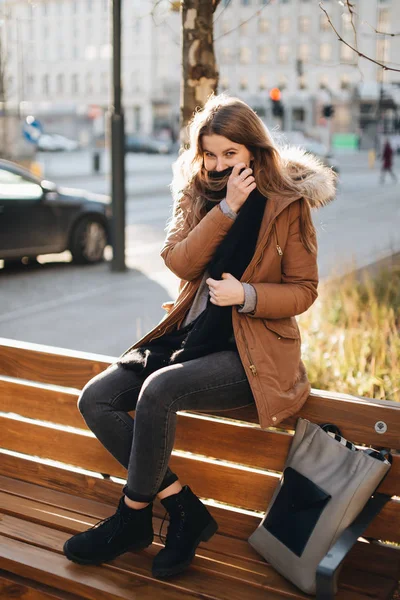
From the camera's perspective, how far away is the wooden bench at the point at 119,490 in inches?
97.7

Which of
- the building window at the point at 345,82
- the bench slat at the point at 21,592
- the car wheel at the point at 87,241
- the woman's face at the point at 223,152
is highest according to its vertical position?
the building window at the point at 345,82

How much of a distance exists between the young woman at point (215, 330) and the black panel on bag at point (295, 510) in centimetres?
21

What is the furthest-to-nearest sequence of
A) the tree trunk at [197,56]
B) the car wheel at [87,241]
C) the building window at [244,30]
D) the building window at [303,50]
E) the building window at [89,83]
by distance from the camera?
the building window at [89,83], the building window at [303,50], the building window at [244,30], the car wheel at [87,241], the tree trunk at [197,56]

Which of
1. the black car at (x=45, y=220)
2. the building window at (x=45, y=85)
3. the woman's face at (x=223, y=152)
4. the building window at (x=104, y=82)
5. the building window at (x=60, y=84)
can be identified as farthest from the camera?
the building window at (x=45, y=85)

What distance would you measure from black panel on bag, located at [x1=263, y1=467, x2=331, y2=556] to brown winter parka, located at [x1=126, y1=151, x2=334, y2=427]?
0.21m

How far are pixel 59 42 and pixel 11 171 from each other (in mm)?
83357

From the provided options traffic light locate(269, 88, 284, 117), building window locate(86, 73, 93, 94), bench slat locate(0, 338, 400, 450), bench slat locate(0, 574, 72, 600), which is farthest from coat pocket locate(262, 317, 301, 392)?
building window locate(86, 73, 93, 94)

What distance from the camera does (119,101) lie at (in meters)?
9.97

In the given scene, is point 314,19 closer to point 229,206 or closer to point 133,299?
point 133,299

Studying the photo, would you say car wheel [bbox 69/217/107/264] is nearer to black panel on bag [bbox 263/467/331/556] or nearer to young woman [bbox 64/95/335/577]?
young woman [bbox 64/95/335/577]

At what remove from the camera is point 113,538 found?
2600 mm

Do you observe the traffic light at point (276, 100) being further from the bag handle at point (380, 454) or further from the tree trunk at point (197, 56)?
the bag handle at point (380, 454)

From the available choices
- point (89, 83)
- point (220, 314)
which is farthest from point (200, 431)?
point (89, 83)

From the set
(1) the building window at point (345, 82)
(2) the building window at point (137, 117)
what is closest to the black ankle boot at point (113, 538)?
(1) the building window at point (345, 82)
